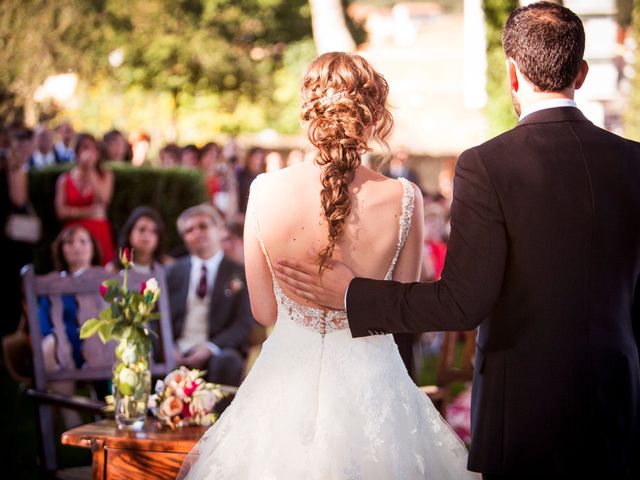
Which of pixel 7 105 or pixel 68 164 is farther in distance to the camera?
pixel 7 105

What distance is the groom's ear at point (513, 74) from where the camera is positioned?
272 cm

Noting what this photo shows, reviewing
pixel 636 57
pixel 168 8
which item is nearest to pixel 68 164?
pixel 636 57

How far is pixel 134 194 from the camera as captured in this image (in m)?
10.5

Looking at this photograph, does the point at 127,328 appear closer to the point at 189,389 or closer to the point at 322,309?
the point at 189,389

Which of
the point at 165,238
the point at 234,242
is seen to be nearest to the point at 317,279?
the point at 165,238

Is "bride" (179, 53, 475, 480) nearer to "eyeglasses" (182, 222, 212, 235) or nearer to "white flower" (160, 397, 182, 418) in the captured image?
"white flower" (160, 397, 182, 418)

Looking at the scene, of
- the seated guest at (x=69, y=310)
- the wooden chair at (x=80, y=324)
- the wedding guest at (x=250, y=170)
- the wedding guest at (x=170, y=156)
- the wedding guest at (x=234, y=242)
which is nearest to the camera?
the wooden chair at (x=80, y=324)

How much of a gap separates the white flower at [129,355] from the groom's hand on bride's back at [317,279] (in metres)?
1.10

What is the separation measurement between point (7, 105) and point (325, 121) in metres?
14.7

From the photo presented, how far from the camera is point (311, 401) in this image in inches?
123

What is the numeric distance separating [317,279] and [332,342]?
236 millimetres

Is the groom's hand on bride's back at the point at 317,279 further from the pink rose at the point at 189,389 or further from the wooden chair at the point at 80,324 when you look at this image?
the wooden chair at the point at 80,324

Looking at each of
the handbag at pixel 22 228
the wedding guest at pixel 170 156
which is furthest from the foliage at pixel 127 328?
the wedding guest at pixel 170 156

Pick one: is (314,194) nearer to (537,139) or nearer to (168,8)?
(537,139)
